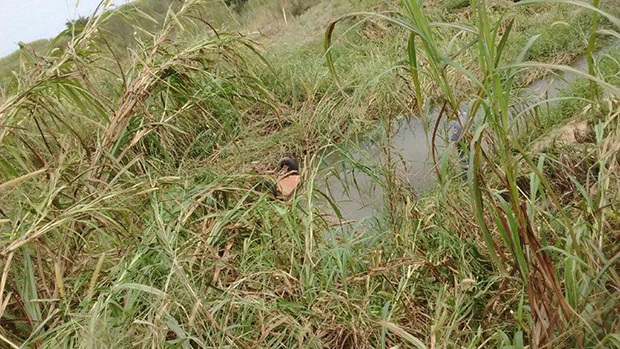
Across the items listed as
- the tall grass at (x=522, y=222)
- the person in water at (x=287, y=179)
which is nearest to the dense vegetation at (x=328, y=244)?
the tall grass at (x=522, y=222)

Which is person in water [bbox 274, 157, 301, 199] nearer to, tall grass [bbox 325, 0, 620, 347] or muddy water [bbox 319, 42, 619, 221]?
muddy water [bbox 319, 42, 619, 221]

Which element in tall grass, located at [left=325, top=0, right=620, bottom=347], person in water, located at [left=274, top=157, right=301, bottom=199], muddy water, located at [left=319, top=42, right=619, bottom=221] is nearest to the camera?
tall grass, located at [left=325, top=0, right=620, bottom=347]

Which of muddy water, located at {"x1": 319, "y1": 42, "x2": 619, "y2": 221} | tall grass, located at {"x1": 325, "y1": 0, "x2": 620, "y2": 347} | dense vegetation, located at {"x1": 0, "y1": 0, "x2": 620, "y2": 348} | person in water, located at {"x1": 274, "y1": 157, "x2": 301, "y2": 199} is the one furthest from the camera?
person in water, located at {"x1": 274, "y1": 157, "x2": 301, "y2": 199}

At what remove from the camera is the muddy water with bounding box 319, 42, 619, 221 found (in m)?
2.42

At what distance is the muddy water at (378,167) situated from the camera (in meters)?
2.42

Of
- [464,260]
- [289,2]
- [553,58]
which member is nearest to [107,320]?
[464,260]

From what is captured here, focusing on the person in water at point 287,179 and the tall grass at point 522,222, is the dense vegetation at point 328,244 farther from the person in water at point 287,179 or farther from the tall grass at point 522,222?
the person in water at point 287,179

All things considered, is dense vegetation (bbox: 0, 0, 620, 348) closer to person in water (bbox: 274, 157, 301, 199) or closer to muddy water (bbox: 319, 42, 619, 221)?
muddy water (bbox: 319, 42, 619, 221)

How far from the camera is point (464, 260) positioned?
1811 millimetres

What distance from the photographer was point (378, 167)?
7.84ft

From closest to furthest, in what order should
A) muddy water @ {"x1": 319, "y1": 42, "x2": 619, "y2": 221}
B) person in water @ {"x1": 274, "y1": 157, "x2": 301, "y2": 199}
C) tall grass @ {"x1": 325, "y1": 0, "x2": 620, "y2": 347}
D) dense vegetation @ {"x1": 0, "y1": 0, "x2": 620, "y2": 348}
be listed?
tall grass @ {"x1": 325, "y1": 0, "x2": 620, "y2": 347} → dense vegetation @ {"x1": 0, "y1": 0, "x2": 620, "y2": 348} → muddy water @ {"x1": 319, "y1": 42, "x2": 619, "y2": 221} → person in water @ {"x1": 274, "y1": 157, "x2": 301, "y2": 199}

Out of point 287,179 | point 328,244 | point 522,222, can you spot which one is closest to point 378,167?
point 328,244

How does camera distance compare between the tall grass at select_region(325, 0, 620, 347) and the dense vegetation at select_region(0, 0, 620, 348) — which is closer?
the tall grass at select_region(325, 0, 620, 347)

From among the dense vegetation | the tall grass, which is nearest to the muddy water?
the dense vegetation
